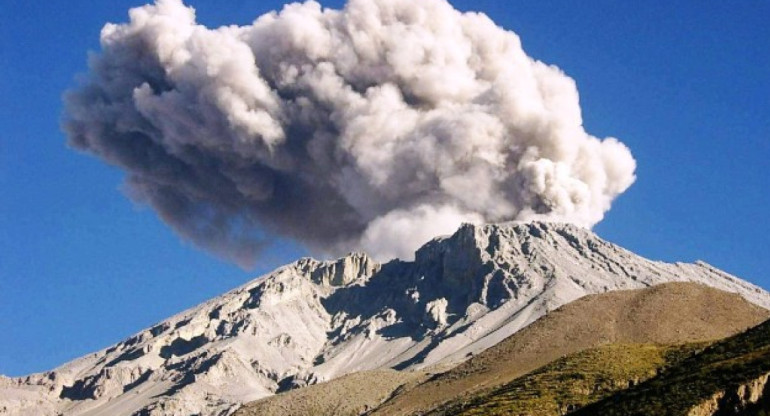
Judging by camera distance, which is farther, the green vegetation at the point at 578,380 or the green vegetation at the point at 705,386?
the green vegetation at the point at 578,380

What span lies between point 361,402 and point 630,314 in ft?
134

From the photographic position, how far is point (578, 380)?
67.8m

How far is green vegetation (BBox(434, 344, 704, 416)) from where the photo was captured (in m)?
62.7

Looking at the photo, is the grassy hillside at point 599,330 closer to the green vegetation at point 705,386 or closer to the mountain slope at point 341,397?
the mountain slope at point 341,397

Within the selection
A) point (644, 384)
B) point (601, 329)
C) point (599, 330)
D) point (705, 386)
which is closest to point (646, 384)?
point (644, 384)

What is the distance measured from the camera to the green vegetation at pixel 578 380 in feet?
206

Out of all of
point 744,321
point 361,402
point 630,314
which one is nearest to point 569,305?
point 630,314

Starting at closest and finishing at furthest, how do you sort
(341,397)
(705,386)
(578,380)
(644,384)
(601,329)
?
(705,386)
(644,384)
(578,380)
(601,329)
(341,397)

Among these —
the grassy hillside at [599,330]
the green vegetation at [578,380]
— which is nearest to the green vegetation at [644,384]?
the green vegetation at [578,380]

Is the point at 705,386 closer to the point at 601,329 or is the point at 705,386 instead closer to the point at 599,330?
the point at 599,330

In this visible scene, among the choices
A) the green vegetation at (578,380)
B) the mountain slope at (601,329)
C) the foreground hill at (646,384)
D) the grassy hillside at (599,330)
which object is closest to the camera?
the foreground hill at (646,384)

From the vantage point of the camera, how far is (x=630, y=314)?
10781 cm

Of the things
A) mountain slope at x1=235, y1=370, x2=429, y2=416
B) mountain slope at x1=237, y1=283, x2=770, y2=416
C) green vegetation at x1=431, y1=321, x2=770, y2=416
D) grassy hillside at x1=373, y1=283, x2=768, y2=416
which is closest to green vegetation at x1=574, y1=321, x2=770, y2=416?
green vegetation at x1=431, y1=321, x2=770, y2=416

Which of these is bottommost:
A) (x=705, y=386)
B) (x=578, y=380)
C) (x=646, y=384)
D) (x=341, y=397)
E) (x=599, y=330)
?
(x=705, y=386)
